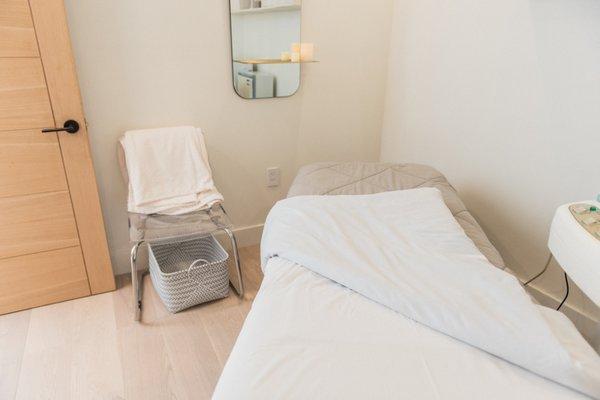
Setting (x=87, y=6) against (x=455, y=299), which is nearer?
(x=455, y=299)

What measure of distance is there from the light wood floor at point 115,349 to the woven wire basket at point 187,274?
7 cm

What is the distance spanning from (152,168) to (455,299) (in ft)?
4.85

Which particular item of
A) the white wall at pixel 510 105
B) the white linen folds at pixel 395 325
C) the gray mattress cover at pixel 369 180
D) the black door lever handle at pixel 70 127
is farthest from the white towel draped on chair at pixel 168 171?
the white wall at pixel 510 105

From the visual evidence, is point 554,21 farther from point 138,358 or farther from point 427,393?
point 138,358

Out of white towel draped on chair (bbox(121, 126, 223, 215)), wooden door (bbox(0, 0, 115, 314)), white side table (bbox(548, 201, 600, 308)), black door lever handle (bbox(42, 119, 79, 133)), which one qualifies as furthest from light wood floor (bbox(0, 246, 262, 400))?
white side table (bbox(548, 201, 600, 308))

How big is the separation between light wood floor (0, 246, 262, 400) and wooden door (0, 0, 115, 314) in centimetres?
16

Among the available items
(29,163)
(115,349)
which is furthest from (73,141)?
(115,349)

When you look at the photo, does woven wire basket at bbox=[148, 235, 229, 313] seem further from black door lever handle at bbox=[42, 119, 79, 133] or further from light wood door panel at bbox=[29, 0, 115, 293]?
black door lever handle at bbox=[42, 119, 79, 133]

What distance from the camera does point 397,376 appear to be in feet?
2.91

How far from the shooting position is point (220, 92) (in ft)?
7.01

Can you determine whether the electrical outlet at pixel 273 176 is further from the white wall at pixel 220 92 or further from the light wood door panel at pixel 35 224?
the light wood door panel at pixel 35 224

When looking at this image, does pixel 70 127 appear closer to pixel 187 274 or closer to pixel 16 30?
pixel 16 30

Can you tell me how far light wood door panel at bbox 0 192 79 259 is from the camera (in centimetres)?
175

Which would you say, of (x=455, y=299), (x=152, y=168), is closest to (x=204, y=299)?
(x=152, y=168)
